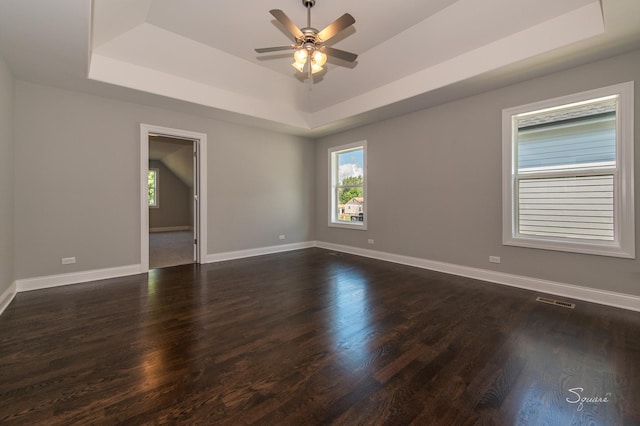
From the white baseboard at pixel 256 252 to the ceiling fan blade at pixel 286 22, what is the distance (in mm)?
4004

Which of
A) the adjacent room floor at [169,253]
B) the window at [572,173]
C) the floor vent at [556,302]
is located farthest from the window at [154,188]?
the floor vent at [556,302]

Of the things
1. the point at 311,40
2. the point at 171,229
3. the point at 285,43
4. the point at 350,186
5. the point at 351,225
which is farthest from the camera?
the point at 171,229

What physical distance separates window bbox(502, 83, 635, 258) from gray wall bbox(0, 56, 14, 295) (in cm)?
606

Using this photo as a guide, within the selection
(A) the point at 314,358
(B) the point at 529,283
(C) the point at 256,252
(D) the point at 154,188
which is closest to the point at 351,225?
(C) the point at 256,252

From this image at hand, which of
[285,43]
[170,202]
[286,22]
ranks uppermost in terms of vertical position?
[285,43]

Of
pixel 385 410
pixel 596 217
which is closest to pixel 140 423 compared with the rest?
pixel 385 410

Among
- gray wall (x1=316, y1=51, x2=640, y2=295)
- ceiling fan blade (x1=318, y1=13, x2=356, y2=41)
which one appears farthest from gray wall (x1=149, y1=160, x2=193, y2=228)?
ceiling fan blade (x1=318, y1=13, x2=356, y2=41)

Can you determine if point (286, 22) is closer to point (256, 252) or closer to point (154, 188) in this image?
point (256, 252)

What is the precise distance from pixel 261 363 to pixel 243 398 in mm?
358

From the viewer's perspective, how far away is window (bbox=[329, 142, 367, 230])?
229 inches

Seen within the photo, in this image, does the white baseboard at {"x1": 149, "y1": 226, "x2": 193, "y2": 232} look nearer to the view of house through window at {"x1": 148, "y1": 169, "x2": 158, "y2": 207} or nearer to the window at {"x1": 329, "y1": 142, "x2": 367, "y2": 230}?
the view of house through window at {"x1": 148, "y1": 169, "x2": 158, "y2": 207}

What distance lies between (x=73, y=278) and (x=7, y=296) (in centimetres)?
76

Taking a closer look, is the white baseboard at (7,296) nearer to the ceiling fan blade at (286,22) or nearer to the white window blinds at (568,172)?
the ceiling fan blade at (286,22)

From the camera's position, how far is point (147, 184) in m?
4.42
